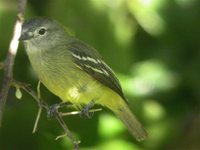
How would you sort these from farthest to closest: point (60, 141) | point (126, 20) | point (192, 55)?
point (192, 55), point (126, 20), point (60, 141)

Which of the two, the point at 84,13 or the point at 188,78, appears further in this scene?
the point at 188,78

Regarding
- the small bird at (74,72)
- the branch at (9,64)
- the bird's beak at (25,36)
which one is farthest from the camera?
the small bird at (74,72)

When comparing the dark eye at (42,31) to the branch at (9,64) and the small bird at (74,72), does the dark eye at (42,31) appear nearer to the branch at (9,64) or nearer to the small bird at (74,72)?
the small bird at (74,72)

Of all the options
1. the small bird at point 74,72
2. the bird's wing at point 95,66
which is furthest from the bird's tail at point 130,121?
the bird's wing at point 95,66

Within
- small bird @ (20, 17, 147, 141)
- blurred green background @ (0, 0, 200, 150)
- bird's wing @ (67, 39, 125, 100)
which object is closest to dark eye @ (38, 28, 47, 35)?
small bird @ (20, 17, 147, 141)

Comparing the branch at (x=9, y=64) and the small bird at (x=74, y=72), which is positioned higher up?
the branch at (x=9, y=64)

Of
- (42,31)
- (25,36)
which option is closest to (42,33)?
(42,31)

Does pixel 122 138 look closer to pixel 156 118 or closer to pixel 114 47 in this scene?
pixel 156 118

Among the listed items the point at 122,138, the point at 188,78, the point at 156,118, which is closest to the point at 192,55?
the point at 188,78
